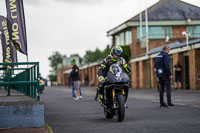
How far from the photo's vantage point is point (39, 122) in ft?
24.3

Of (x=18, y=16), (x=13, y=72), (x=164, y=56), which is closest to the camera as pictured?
(x=18, y=16)

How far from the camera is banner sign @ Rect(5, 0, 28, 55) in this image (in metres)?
10.0

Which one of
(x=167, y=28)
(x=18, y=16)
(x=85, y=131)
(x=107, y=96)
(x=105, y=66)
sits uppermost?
(x=167, y=28)

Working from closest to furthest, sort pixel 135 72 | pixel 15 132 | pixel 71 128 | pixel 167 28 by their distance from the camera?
pixel 15 132 → pixel 71 128 → pixel 135 72 → pixel 167 28

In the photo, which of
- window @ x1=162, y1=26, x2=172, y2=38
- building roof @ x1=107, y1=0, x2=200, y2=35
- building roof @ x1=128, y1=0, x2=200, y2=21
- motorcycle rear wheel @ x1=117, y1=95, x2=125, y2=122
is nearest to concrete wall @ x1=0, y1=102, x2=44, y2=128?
motorcycle rear wheel @ x1=117, y1=95, x2=125, y2=122

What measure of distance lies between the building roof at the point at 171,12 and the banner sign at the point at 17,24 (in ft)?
119

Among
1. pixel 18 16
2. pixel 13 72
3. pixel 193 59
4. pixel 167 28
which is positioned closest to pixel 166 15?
pixel 167 28

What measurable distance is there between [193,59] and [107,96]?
18.5 metres

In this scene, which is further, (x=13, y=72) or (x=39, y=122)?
(x=13, y=72)

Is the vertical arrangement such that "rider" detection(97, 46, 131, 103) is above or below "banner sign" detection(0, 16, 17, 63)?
below

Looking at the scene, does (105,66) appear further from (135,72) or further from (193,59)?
(135,72)

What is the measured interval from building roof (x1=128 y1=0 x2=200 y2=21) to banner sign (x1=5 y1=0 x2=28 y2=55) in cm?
3642

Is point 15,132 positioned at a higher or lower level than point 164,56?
lower

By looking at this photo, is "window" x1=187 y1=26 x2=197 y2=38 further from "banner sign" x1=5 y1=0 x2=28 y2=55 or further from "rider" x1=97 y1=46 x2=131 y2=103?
"rider" x1=97 y1=46 x2=131 y2=103
